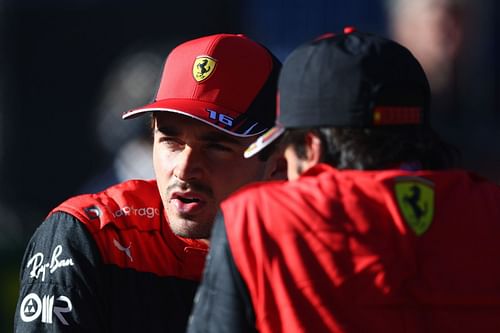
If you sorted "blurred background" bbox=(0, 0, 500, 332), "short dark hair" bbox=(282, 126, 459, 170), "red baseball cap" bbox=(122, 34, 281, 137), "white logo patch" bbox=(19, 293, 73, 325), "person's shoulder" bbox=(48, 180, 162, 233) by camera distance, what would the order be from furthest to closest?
"blurred background" bbox=(0, 0, 500, 332) → "red baseball cap" bbox=(122, 34, 281, 137) → "person's shoulder" bbox=(48, 180, 162, 233) → "white logo patch" bbox=(19, 293, 73, 325) → "short dark hair" bbox=(282, 126, 459, 170)

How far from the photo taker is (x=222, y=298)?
213 cm

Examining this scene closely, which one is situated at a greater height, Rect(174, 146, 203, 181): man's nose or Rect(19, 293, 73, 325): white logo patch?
Rect(174, 146, 203, 181): man's nose

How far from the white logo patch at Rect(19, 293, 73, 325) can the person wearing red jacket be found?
741mm

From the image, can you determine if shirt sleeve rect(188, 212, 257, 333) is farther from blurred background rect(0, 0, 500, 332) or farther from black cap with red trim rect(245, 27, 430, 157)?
blurred background rect(0, 0, 500, 332)

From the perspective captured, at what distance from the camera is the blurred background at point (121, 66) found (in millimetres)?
7191

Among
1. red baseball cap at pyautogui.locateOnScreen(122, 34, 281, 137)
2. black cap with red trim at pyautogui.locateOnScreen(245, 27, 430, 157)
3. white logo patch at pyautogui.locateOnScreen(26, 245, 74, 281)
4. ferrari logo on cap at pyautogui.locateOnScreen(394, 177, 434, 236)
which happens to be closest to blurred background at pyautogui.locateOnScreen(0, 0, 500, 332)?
red baseball cap at pyautogui.locateOnScreen(122, 34, 281, 137)

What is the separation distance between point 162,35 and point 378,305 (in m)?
5.83

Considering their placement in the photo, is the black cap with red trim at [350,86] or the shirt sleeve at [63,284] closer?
the black cap with red trim at [350,86]

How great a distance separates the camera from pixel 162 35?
7734 millimetres

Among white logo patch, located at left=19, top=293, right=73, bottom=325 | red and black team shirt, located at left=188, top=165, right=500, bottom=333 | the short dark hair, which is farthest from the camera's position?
white logo patch, located at left=19, top=293, right=73, bottom=325

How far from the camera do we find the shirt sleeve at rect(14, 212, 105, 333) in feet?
9.29

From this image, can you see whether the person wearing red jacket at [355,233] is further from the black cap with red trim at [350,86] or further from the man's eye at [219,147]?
the man's eye at [219,147]

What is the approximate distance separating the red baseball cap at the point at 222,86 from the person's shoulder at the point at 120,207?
24cm

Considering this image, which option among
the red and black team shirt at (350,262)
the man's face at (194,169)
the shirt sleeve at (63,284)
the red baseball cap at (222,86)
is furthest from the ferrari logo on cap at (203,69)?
the red and black team shirt at (350,262)
